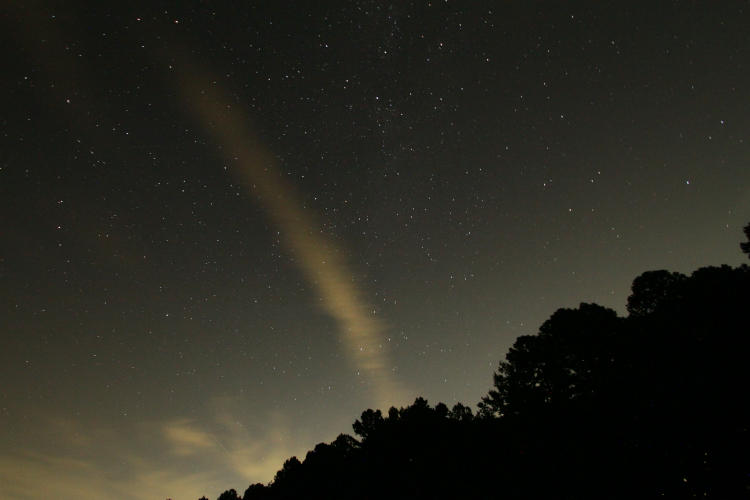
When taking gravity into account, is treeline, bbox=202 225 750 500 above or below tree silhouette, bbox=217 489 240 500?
below

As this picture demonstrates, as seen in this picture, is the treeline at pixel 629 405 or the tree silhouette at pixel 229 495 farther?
the tree silhouette at pixel 229 495

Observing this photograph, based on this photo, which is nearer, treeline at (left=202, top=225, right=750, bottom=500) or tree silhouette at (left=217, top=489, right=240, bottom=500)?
treeline at (left=202, top=225, right=750, bottom=500)

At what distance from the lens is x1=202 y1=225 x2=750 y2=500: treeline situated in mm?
16859

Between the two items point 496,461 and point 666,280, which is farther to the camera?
point 496,461

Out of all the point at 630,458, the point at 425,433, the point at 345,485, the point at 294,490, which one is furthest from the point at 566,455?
the point at 294,490

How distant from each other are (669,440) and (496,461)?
8.58m

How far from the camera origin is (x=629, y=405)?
62.6ft

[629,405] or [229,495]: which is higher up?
[229,495]

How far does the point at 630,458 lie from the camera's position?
19.2 m

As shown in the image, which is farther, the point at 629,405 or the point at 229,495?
the point at 229,495

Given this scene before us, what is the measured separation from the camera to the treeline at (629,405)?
55.3 feet

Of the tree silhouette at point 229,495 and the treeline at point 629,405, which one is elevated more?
the tree silhouette at point 229,495

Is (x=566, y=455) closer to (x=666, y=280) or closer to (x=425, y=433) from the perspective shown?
(x=666, y=280)

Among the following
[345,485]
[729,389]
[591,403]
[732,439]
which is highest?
[345,485]
